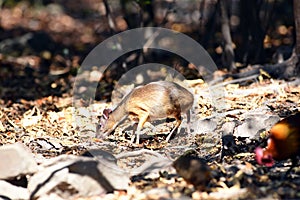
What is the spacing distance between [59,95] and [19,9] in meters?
6.39

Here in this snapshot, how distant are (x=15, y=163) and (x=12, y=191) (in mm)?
261

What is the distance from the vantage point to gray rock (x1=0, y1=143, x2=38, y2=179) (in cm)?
573

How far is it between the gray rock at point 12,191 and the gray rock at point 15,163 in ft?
0.25

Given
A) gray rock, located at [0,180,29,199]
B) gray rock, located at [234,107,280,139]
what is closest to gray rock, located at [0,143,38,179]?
gray rock, located at [0,180,29,199]

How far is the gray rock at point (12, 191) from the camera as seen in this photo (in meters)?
5.71

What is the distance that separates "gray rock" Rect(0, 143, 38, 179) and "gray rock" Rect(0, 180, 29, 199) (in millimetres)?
75

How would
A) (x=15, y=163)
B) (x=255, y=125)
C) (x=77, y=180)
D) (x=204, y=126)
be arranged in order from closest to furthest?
(x=77, y=180)
(x=15, y=163)
(x=255, y=125)
(x=204, y=126)

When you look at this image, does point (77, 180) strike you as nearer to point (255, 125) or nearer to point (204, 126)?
point (255, 125)

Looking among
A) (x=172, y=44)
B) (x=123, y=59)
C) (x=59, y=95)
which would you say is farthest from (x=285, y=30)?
(x=59, y=95)

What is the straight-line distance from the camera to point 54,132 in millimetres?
8164

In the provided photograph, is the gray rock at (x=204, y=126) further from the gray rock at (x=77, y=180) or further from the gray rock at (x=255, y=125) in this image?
the gray rock at (x=77, y=180)

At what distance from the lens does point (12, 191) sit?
18.9ft

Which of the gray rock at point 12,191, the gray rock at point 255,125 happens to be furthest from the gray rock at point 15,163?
the gray rock at point 255,125

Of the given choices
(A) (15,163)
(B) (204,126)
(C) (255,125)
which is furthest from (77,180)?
(B) (204,126)
